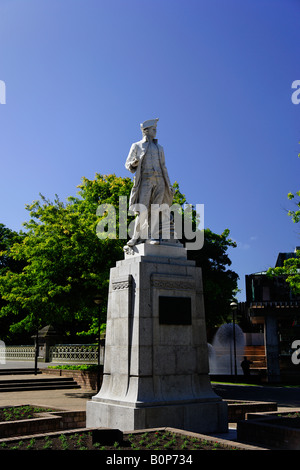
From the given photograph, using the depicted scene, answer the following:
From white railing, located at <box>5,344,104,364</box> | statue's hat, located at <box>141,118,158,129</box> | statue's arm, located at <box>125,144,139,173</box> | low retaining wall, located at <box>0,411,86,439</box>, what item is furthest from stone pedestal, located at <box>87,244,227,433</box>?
white railing, located at <box>5,344,104,364</box>

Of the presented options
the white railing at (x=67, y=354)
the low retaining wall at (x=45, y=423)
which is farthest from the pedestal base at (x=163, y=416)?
the white railing at (x=67, y=354)

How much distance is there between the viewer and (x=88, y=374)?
22953 millimetres

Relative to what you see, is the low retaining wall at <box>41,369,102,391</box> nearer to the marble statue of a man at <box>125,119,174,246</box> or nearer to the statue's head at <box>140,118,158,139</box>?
the marble statue of a man at <box>125,119,174,246</box>

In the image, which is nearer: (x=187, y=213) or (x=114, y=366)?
(x=114, y=366)

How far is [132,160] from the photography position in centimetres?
1115

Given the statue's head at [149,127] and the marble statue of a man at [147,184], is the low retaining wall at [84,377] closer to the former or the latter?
the marble statue of a man at [147,184]

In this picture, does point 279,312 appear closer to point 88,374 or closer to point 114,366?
point 88,374

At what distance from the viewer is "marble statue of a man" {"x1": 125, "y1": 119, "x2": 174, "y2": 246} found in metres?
10.9

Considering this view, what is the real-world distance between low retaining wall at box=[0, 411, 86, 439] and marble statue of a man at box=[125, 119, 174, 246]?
4.14 metres

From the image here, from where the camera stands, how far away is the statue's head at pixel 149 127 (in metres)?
11.4

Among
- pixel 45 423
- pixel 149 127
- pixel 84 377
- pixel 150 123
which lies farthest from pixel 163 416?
pixel 84 377

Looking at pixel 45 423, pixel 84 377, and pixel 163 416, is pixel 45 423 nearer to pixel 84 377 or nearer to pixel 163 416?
pixel 163 416
